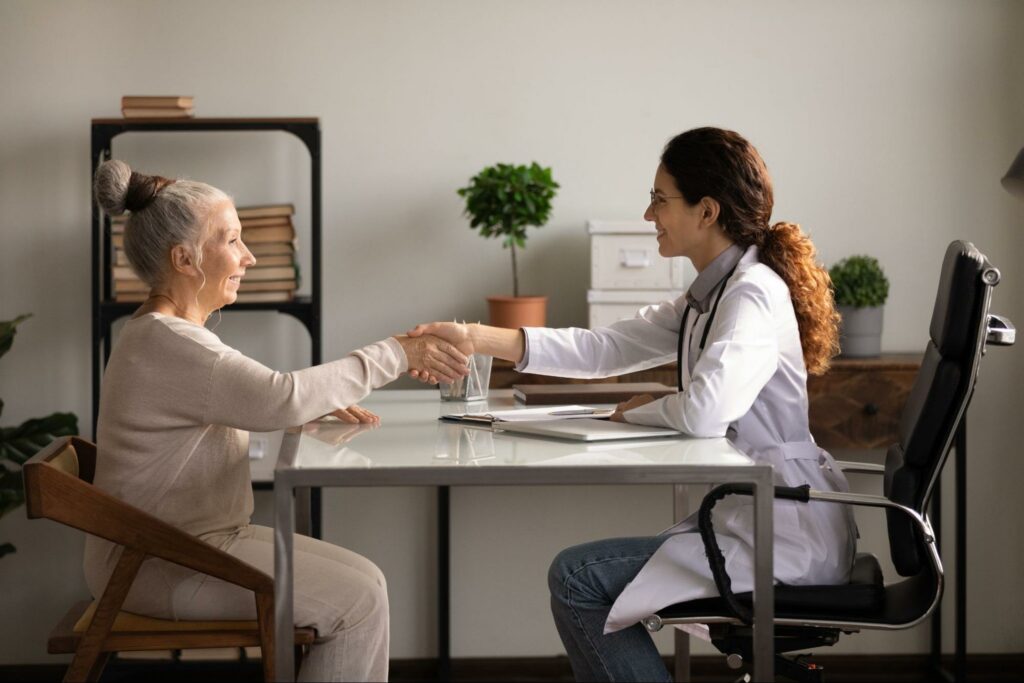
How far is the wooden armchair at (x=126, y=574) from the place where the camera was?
1916 millimetres

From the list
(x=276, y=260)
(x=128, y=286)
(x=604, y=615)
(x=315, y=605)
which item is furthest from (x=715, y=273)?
(x=128, y=286)

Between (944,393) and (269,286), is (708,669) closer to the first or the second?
(269,286)

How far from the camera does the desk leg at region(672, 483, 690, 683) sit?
9.29 feet

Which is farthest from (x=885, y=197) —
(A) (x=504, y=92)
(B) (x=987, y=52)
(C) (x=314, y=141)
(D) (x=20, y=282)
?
(D) (x=20, y=282)

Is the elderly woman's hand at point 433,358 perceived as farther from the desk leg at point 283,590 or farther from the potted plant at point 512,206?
the potted plant at point 512,206

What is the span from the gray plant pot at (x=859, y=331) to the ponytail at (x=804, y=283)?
113 cm

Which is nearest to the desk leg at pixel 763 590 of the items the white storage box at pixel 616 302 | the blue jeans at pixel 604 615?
the blue jeans at pixel 604 615

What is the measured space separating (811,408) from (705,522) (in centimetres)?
138

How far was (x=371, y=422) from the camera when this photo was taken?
2.33 metres

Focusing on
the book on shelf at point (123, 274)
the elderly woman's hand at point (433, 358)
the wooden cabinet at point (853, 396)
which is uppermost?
the book on shelf at point (123, 274)

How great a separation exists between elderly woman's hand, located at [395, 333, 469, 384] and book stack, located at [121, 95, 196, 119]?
1173 millimetres

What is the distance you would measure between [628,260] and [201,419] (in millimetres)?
1556

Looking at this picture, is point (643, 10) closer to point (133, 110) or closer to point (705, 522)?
point (133, 110)

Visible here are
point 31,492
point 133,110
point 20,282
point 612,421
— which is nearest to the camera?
point 31,492
